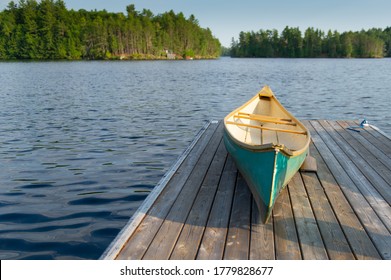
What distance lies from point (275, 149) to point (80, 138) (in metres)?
10.6

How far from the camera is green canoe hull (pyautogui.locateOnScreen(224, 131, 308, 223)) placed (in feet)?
15.5

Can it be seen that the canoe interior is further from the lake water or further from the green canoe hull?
the lake water

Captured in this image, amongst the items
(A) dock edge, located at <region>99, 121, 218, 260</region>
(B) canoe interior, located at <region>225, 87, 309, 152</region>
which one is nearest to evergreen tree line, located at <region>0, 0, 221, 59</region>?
(B) canoe interior, located at <region>225, 87, 309, 152</region>

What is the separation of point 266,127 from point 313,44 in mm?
167275

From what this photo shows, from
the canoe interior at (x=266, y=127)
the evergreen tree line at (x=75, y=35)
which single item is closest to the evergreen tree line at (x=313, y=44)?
the evergreen tree line at (x=75, y=35)

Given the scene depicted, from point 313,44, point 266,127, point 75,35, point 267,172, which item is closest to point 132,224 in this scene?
Answer: point 267,172

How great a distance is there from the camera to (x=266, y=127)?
27.8ft

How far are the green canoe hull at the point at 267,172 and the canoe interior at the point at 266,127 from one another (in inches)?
66.8

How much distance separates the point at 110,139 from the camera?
13.2 m

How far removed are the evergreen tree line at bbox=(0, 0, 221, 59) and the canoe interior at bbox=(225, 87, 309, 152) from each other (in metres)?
111

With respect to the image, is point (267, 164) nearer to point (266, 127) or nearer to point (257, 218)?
point (257, 218)

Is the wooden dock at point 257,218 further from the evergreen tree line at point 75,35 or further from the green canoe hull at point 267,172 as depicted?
the evergreen tree line at point 75,35

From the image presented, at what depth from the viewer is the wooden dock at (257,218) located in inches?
166

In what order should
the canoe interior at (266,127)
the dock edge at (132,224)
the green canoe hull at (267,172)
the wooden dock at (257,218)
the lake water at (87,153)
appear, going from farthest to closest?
the canoe interior at (266,127), the lake water at (87,153), the green canoe hull at (267,172), the wooden dock at (257,218), the dock edge at (132,224)
